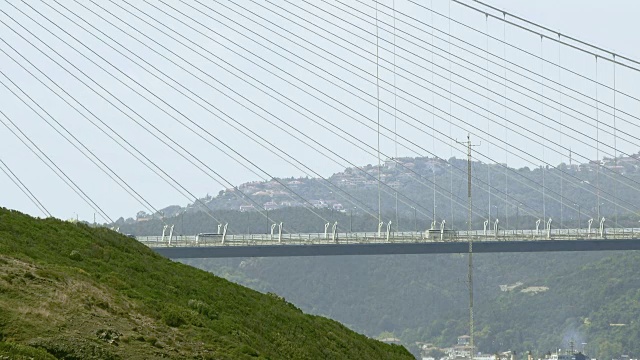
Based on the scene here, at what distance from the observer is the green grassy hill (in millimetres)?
30359

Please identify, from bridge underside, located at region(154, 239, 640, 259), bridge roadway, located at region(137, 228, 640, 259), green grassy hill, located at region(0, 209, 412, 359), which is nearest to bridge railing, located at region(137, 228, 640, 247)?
bridge roadway, located at region(137, 228, 640, 259)

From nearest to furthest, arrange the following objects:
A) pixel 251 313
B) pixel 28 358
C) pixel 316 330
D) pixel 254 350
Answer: pixel 28 358 < pixel 254 350 < pixel 251 313 < pixel 316 330

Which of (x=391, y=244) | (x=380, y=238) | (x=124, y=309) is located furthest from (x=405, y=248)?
(x=124, y=309)

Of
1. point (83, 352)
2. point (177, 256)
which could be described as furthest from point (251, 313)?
point (177, 256)

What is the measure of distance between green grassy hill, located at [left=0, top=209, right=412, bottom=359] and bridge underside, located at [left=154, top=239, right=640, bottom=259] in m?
79.9

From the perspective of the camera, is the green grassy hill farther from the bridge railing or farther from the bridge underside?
the bridge railing

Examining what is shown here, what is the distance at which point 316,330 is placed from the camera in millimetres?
45375

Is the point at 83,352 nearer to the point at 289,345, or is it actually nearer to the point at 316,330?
the point at 289,345

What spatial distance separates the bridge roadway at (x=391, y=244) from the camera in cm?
12888

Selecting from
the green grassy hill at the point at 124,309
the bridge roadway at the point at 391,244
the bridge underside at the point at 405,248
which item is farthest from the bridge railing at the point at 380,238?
the green grassy hill at the point at 124,309

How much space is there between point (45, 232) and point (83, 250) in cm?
149

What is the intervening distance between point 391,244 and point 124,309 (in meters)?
96.8

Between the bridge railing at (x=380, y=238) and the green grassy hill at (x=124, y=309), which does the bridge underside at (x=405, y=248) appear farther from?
the green grassy hill at (x=124, y=309)

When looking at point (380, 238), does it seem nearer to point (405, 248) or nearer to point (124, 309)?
point (405, 248)
